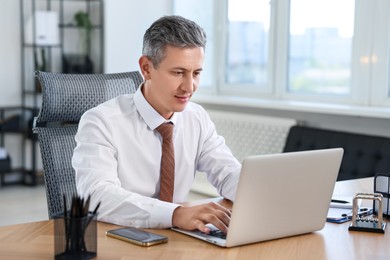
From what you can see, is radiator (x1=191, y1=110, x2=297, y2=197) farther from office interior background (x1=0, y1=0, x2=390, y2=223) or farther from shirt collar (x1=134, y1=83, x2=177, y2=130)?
shirt collar (x1=134, y1=83, x2=177, y2=130)

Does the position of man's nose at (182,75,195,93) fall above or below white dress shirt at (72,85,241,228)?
above

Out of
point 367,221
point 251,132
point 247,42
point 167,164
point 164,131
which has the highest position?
point 247,42

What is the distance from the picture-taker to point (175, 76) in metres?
2.05

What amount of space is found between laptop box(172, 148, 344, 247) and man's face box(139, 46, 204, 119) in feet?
1.57

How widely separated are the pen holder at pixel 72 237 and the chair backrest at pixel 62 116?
0.69m

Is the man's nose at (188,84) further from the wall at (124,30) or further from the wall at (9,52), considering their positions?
the wall at (9,52)

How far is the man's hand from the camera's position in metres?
1.72

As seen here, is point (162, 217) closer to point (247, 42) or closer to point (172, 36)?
point (172, 36)

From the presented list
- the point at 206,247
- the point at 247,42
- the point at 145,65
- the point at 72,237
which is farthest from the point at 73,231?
the point at 247,42

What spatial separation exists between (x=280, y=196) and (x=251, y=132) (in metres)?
3.37

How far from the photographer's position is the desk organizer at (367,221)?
1.83 metres

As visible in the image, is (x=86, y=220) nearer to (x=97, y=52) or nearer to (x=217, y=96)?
(x=217, y=96)

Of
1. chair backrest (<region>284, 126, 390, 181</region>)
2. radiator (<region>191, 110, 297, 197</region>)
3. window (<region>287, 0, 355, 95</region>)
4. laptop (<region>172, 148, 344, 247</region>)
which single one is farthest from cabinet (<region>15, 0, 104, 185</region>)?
laptop (<region>172, 148, 344, 247</region>)

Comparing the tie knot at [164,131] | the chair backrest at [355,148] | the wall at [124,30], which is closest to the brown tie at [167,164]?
the tie knot at [164,131]
